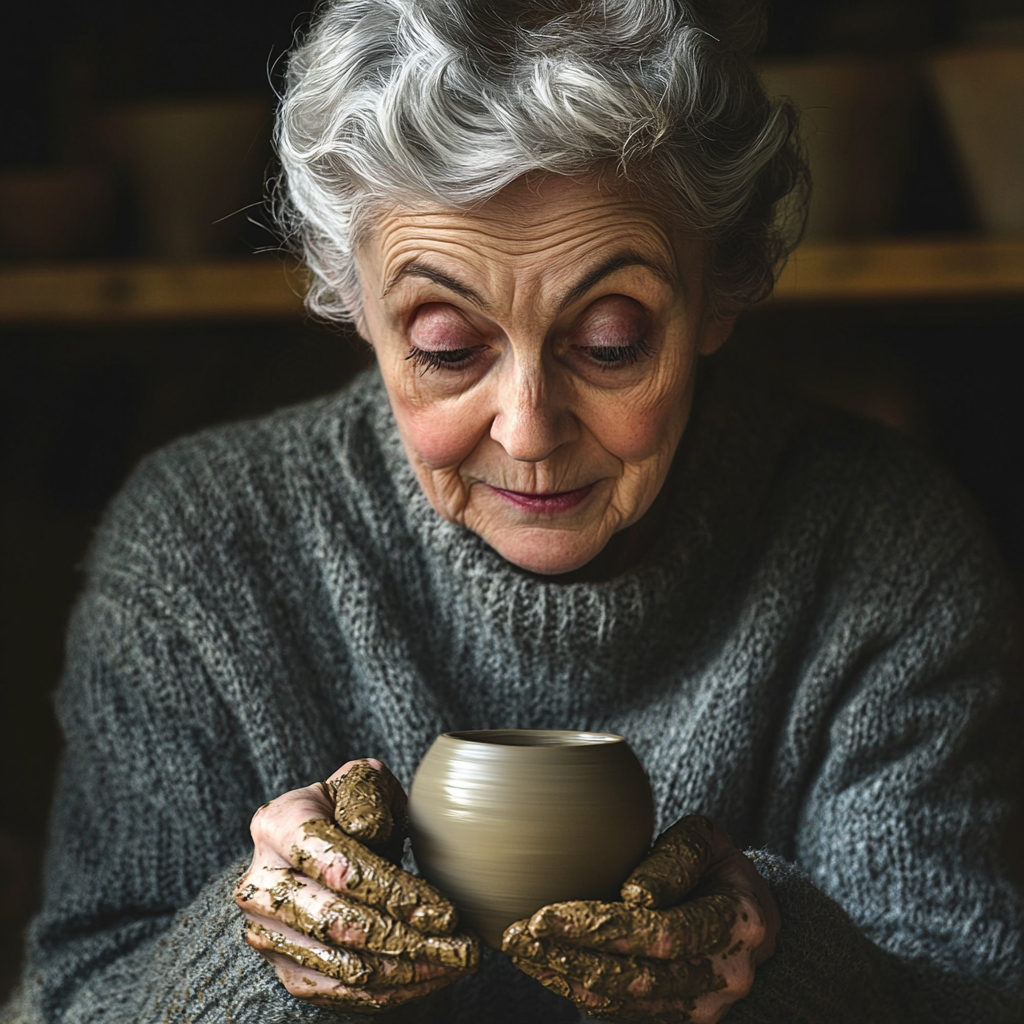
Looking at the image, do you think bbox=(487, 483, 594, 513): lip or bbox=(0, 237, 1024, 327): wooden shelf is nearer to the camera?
bbox=(487, 483, 594, 513): lip

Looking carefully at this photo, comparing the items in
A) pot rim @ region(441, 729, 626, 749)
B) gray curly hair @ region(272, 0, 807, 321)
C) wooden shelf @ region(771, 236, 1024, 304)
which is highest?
gray curly hair @ region(272, 0, 807, 321)

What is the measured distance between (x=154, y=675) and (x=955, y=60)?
1.34m

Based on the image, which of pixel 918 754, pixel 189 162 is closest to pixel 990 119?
pixel 918 754

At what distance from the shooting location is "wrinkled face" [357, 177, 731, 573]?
103 centimetres

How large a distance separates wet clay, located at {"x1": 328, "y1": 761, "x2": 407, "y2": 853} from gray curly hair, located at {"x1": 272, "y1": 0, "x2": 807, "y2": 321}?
455mm

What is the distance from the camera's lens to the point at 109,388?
227 cm

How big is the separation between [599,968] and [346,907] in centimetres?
17

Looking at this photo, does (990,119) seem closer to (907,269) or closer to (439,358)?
(907,269)

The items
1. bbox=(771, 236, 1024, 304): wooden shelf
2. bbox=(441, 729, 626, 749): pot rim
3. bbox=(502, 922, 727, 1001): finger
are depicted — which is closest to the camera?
bbox=(502, 922, 727, 1001): finger

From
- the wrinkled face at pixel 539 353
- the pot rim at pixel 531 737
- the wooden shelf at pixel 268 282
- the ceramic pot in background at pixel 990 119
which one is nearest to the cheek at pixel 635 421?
the wrinkled face at pixel 539 353

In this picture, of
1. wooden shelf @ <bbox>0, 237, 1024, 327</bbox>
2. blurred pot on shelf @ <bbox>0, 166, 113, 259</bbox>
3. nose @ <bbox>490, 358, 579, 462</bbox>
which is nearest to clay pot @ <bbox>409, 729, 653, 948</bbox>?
nose @ <bbox>490, 358, 579, 462</bbox>

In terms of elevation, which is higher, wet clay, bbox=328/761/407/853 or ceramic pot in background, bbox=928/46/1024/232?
ceramic pot in background, bbox=928/46/1024/232

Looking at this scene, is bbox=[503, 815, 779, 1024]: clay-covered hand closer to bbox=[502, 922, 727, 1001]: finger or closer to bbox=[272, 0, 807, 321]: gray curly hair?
bbox=[502, 922, 727, 1001]: finger

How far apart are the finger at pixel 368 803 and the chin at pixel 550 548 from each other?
0.92 ft
